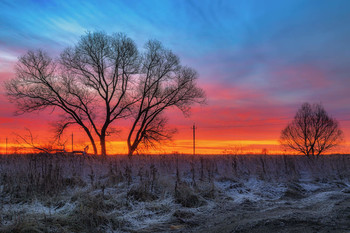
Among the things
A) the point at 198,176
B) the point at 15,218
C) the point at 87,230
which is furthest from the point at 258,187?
the point at 15,218

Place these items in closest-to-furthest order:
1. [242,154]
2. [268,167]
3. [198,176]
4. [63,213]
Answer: [63,213] < [198,176] < [268,167] < [242,154]

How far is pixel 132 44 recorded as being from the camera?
24.9 metres

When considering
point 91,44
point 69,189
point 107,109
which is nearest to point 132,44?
point 91,44

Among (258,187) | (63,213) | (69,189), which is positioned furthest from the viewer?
(258,187)

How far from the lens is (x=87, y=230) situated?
17.4ft

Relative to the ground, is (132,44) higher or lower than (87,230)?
higher

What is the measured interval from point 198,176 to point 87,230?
18.9ft

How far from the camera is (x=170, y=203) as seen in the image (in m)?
7.04

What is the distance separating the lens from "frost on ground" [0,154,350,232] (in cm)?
519

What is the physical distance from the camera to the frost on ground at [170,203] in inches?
204

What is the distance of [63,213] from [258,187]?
6123mm

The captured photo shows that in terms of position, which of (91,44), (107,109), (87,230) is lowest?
(87,230)

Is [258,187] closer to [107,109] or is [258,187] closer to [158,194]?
[158,194]

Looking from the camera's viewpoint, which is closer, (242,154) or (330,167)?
(330,167)
